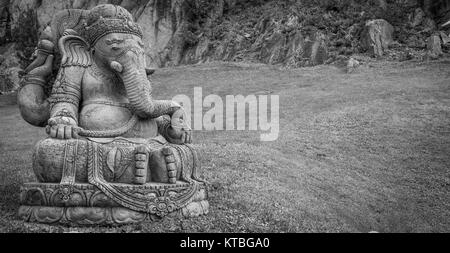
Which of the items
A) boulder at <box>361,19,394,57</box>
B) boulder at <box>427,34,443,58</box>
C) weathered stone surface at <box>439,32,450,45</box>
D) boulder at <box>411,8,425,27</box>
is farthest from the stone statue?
boulder at <box>411,8,425,27</box>

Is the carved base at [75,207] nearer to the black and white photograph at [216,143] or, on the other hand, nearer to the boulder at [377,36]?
the black and white photograph at [216,143]

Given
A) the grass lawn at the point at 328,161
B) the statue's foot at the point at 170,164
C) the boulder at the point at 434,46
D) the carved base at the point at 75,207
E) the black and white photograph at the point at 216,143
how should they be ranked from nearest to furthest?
1. the carved base at the point at 75,207
2. the black and white photograph at the point at 216,143
3. the statue's foot at the point at 170,164
4. the grass lawn at the point at 328,161
5. the boulder at the point at 434,46

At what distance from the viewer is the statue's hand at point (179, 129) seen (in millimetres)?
7016

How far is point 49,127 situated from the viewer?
618cm

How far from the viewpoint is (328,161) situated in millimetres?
13375

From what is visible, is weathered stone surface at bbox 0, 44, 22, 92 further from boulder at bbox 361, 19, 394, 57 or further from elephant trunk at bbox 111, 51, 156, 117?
elephant trunk at bbox 111, 51, 156, 117

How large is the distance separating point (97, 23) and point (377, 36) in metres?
28.7

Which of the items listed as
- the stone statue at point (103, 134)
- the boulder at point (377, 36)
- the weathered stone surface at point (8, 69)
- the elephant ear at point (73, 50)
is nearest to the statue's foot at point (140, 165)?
the stone statue at point (103, 134)

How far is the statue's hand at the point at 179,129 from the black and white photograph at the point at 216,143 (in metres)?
0.02

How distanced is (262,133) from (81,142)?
1093 centimetres

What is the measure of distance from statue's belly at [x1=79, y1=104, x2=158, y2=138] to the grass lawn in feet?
4.57

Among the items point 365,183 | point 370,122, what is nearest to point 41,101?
point 365,183

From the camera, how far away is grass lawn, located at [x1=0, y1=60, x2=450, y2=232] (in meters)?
7.73
